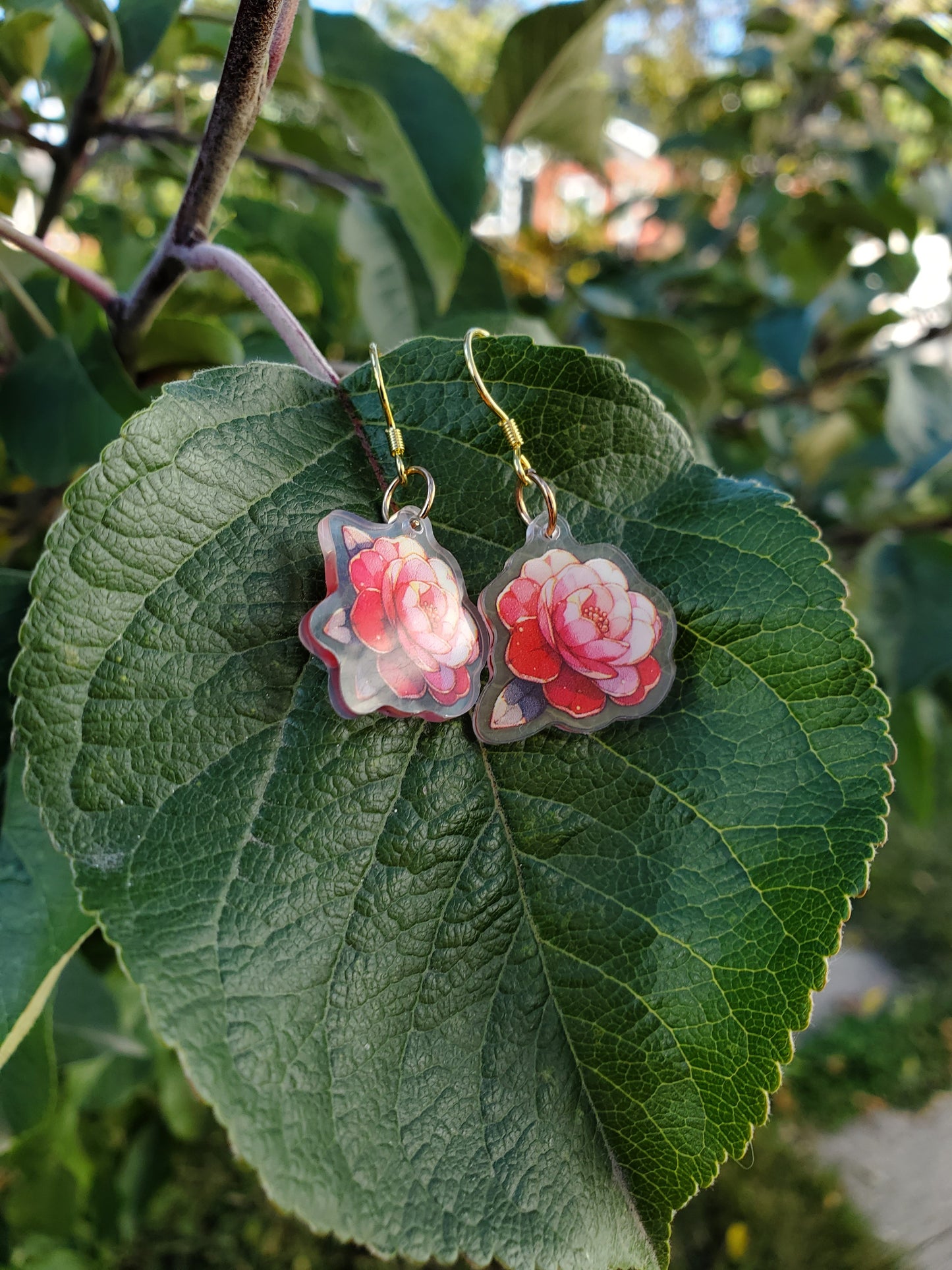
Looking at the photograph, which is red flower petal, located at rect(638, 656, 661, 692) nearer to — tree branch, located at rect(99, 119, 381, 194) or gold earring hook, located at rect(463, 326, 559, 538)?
gold earring hook, located at rect(463, 326, 559, 538)

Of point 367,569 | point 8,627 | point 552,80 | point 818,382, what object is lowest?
point 818,382

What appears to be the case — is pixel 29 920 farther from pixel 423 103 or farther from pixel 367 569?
pixel 423 103

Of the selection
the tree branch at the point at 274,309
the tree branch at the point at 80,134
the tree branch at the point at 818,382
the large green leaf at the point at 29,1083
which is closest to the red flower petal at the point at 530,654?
the tree branch at the point at 274,309

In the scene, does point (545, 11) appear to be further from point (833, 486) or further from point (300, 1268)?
point (300, 1268)

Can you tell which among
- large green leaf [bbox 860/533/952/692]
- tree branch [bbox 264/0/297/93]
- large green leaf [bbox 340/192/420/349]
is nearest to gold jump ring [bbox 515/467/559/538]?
tree branch [bbox 264/0/297/93]

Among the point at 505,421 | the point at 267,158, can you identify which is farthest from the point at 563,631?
the point at 267,158
